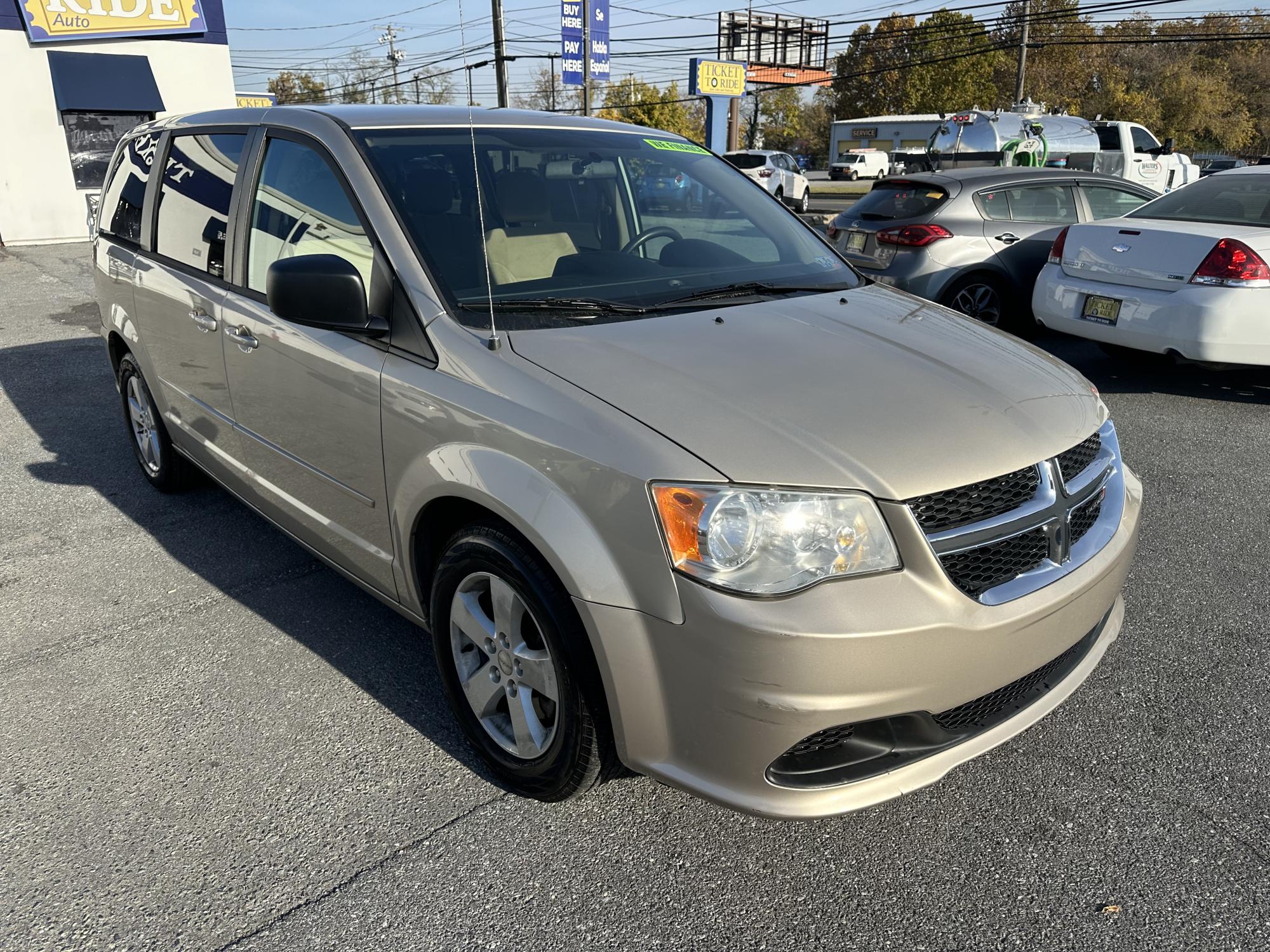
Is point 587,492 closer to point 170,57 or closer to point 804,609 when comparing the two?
point 804,609

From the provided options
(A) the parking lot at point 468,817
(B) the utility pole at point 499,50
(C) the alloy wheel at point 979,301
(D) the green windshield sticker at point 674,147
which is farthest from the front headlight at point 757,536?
(B) the utility pole at point 499,50

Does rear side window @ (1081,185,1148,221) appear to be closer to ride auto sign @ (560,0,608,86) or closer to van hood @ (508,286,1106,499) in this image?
van hood @ (508,286,1106,499)

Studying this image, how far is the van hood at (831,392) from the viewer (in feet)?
6.90

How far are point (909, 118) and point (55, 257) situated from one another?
203 ft

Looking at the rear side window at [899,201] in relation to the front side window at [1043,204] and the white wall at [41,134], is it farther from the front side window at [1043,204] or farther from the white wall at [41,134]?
the white wall at [41,134]

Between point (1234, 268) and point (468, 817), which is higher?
point (1234, 268)

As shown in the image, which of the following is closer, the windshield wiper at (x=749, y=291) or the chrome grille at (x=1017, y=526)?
the chrome grille at (x=1017, y=526)

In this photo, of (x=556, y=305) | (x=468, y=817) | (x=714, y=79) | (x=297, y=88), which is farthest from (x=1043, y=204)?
(x=297, y=88)

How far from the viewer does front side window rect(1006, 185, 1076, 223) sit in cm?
816

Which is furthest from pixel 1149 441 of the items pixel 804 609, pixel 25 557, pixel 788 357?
pixel 25 557

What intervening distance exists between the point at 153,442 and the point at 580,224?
281 cm

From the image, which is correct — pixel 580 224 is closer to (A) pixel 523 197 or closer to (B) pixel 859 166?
(A) pixel 523 197

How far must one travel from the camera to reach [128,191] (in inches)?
181

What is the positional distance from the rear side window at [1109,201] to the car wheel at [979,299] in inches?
50.1
